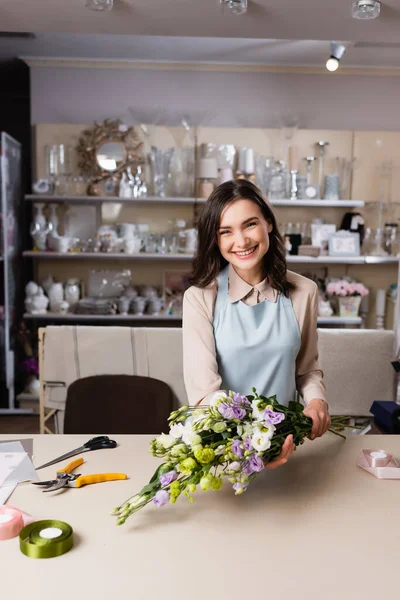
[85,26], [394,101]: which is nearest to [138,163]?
[394,101]

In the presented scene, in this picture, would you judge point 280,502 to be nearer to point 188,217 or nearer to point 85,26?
point 85,26

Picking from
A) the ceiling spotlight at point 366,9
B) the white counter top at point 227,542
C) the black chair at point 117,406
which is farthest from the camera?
the black chair at point 117,406

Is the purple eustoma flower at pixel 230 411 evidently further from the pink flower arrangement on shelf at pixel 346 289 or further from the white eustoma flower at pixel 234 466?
the pink flower arrangement on shelf at pixel 346 289

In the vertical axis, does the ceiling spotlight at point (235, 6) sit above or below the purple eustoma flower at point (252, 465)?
above

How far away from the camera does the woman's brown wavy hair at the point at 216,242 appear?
1.55 metres

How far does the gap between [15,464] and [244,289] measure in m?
0.73

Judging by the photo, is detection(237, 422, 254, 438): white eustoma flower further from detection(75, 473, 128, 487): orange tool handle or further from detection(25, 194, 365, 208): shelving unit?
detection(25, 194, 365, 208): shelving unit

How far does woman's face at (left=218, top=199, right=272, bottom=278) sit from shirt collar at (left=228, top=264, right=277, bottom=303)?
0.10 metres

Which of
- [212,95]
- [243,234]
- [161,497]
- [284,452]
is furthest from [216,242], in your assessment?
[212,95]

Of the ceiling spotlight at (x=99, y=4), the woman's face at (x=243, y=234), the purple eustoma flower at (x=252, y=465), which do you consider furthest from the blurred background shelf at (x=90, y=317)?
the purple eustoma flower at (x=252, y=465)

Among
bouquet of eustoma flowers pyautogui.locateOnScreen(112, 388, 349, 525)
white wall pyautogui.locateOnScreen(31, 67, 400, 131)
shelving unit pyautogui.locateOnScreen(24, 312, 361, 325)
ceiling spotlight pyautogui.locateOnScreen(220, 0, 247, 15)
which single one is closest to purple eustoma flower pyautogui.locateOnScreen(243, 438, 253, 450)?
bouquet of eustoma flowers pyautogui.locateOnScreen(112, 388, 349, 525)

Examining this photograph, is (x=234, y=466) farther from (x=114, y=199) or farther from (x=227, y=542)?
(x=114, y=199)

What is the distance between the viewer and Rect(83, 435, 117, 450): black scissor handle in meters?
1.52

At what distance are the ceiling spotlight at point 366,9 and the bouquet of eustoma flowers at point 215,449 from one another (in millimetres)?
1340
